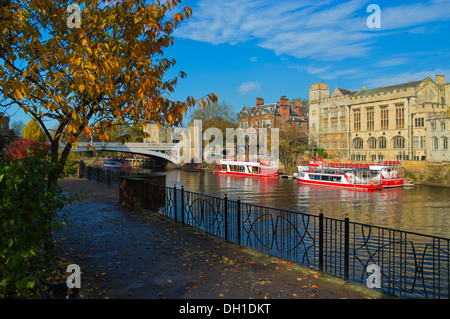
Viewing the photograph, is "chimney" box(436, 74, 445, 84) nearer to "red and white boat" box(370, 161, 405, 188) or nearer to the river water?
"red and white boat" box(370, 161, 405, 188)

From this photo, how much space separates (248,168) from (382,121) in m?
25.3

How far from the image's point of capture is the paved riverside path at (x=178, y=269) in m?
5.87

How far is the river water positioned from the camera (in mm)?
22875

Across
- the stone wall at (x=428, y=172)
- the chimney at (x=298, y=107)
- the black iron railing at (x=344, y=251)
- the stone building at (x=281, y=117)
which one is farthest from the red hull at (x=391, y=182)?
the chimney at (x=298, y=107)

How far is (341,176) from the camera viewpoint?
4441cm

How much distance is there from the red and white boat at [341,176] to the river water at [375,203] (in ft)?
5.74

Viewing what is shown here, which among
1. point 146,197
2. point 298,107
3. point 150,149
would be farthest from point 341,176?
point 298,107

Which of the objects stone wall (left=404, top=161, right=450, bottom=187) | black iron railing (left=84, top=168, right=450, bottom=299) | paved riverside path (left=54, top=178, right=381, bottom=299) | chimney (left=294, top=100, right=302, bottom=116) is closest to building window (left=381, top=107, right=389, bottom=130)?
stone wall (left=404, top=161, right=450, bottom=187)

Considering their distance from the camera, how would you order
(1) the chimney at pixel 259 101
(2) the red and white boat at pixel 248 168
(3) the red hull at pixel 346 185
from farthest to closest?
(1) the chimney at pixel 259 101 < (2) the red and white boat at pixel 248 168 < (3) the red hull at pixel 346 185

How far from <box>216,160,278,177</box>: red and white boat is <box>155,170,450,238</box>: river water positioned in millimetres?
12114

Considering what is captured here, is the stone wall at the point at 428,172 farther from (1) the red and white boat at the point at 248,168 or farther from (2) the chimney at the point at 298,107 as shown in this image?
(2) the chimney at the point at 298,107

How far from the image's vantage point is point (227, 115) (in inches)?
Answer: 3369
